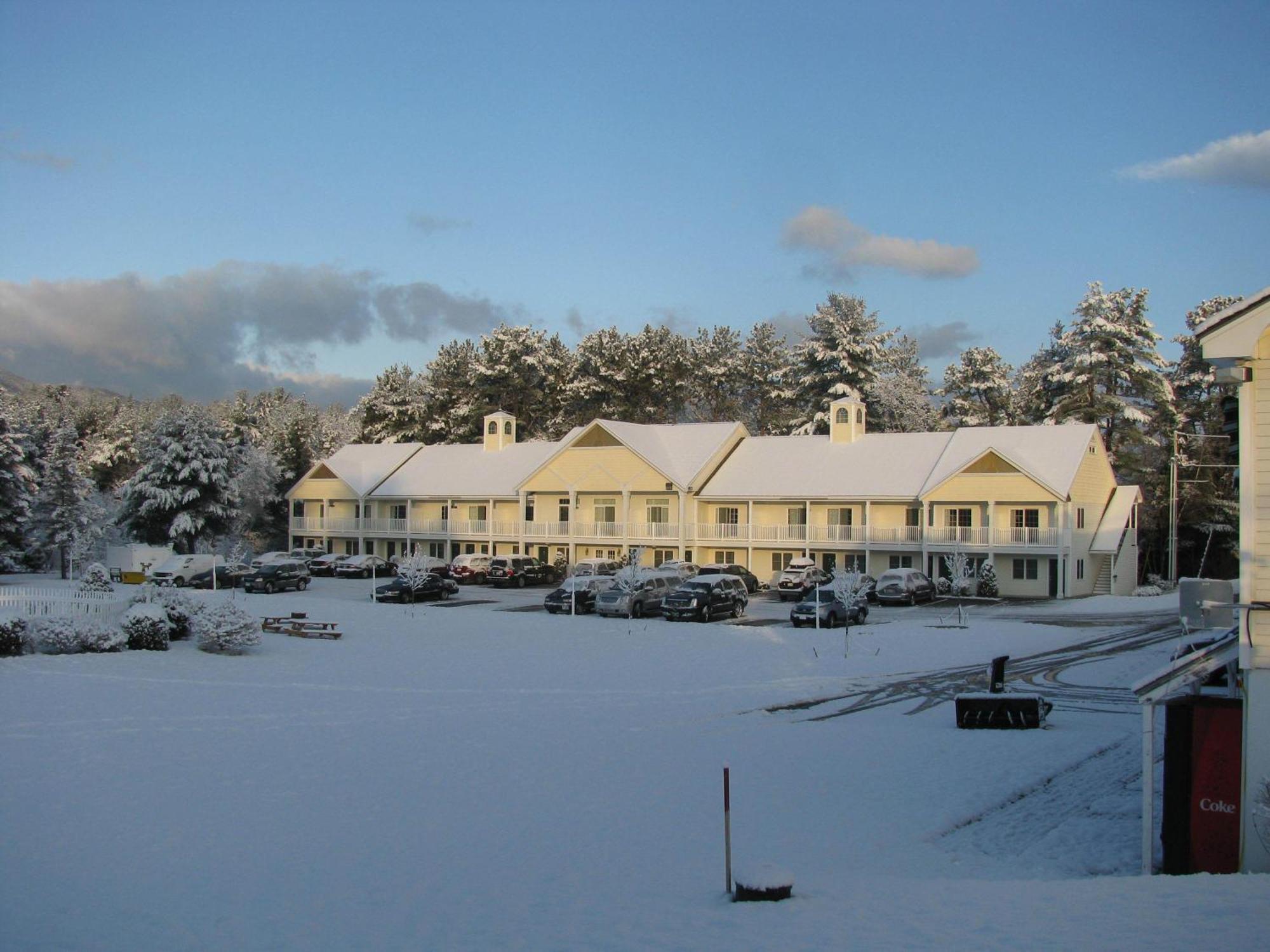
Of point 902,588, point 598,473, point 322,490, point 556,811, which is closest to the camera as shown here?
point 556,811

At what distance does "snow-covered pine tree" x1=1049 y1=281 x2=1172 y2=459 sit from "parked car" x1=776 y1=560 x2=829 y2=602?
88.2 ft

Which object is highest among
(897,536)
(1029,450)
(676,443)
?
(676,443)

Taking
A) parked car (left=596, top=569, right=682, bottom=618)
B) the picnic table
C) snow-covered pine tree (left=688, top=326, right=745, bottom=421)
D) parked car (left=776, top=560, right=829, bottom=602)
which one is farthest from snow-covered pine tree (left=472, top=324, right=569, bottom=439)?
the picnic table

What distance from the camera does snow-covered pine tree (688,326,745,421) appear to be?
8388 cm

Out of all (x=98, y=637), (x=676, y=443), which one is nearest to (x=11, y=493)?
(x=676, y=443)

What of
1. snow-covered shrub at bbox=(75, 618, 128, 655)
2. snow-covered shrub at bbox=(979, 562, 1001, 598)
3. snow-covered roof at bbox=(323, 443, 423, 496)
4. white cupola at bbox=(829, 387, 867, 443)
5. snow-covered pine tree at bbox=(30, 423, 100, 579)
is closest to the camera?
snow-covered shrub at bbox=(75, 618, 128, 655)

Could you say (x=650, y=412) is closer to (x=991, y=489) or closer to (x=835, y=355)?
(x=835, y=355)

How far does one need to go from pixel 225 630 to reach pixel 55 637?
3.67m

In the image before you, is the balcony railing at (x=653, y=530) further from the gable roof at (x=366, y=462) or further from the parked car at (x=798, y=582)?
the gable roof at (x=366, y=462)

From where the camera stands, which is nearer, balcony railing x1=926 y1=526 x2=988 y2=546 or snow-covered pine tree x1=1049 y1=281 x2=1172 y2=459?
balcony railing x1=926 y1=526 x2=988 y2=546

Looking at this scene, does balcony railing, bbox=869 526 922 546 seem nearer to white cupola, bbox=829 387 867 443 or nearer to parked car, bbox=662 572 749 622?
white cupola, bbox=829 387 867 443

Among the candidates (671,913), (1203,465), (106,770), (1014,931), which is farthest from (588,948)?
(1203,465)

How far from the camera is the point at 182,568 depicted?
49.9 meters

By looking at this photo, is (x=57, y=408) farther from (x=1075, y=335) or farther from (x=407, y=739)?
(x=407, y=739)
